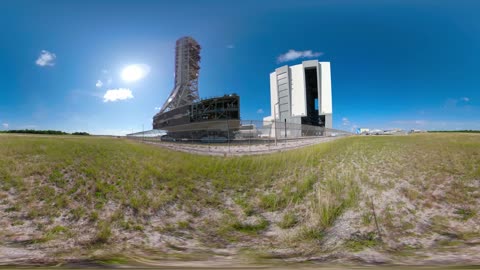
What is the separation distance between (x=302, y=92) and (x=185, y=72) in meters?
44.4

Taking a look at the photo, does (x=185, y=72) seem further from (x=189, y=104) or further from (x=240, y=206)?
(x=240, y=206)

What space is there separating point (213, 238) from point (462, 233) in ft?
23.9

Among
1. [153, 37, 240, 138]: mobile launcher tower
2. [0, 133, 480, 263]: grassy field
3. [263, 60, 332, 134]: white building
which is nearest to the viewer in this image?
[0, 133, 480, 263]: grassy field

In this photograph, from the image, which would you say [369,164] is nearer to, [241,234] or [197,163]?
[241,234]

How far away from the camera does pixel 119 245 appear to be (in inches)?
211

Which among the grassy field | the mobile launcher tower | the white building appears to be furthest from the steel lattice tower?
the grassy field

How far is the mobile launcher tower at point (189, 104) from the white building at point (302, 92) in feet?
43.4

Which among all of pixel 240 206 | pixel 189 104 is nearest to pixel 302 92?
pixel 189 104

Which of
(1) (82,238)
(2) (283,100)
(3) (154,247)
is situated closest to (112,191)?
(1) (82,238)

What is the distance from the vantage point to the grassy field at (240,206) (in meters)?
5.25

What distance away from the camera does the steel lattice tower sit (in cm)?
7431

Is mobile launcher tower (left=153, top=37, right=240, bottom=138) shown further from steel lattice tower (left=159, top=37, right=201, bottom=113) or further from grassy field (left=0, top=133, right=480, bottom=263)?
grassy field (left=0, top=133, right=480, bottom=263)

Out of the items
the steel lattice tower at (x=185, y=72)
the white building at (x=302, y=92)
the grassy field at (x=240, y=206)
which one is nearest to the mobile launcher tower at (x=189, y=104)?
the steel lattice tower at (x=185, y=72)

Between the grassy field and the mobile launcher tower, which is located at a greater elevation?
the mobile launcher tower
